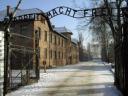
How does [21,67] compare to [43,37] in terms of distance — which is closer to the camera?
[21,67]

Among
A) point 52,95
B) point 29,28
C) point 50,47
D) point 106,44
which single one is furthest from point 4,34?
point 106,44

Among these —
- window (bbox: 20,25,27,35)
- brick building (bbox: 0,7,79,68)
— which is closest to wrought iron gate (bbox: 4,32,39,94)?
brick building (bbox: 0,7,79,68)

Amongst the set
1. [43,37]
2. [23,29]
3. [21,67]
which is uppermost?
[23,29]

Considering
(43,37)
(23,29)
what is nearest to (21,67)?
(23,29)

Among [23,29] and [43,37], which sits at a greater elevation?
[23,29]

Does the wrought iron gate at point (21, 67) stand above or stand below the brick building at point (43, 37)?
below

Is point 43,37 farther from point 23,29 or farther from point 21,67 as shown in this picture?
point 21,67

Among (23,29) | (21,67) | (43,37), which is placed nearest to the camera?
(21,67)

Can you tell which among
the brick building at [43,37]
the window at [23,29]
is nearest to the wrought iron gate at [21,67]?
the brick building at [43,37]

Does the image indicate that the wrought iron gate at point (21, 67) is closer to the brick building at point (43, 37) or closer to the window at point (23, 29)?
the brick building at point (43, 37)

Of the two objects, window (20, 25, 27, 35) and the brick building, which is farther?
window (20, 25, 27, 35)

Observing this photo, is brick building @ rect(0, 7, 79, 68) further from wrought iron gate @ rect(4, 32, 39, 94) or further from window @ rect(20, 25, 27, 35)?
wrought iron gate @ rect(4, 32, 39, 94)

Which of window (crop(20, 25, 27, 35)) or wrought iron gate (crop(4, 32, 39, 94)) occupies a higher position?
window (crop(20, 25, 27, 35))

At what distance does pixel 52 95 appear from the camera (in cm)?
1551
